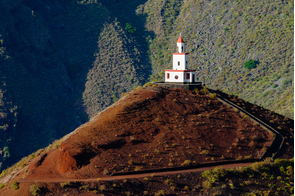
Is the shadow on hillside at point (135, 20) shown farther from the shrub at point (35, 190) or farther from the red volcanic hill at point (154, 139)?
the shrub at point (35, 190)

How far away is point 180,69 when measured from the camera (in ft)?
197

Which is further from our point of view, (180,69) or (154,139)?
(180,69)

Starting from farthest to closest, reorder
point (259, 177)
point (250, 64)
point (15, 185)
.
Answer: point (250, 64)
point (259, 177)
point (15, 185)

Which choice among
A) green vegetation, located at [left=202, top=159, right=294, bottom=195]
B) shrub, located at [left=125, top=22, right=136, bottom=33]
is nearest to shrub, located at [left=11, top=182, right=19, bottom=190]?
green vegetation, located at [left=202, top=159, right=294, bottom=195]

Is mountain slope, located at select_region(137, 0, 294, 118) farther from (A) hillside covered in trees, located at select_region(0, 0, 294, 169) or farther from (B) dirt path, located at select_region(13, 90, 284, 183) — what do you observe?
(B) dirt path, located at select_region(13, 90, 284, 183)

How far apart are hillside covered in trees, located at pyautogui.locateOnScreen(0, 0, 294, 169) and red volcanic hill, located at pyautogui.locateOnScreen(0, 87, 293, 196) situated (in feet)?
135

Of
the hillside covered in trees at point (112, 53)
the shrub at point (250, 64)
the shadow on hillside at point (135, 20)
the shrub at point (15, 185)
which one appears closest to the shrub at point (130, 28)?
the hillside covered in trees at point (112, 53)

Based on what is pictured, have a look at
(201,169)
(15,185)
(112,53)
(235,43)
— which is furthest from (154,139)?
(112,53)

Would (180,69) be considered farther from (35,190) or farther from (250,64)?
(250,64)

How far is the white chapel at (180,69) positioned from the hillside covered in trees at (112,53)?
39191mm

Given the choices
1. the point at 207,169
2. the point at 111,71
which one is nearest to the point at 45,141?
the point at 111,71

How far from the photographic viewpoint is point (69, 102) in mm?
121750

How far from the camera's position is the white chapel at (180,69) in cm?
5938

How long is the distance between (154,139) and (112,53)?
83.6 metres
